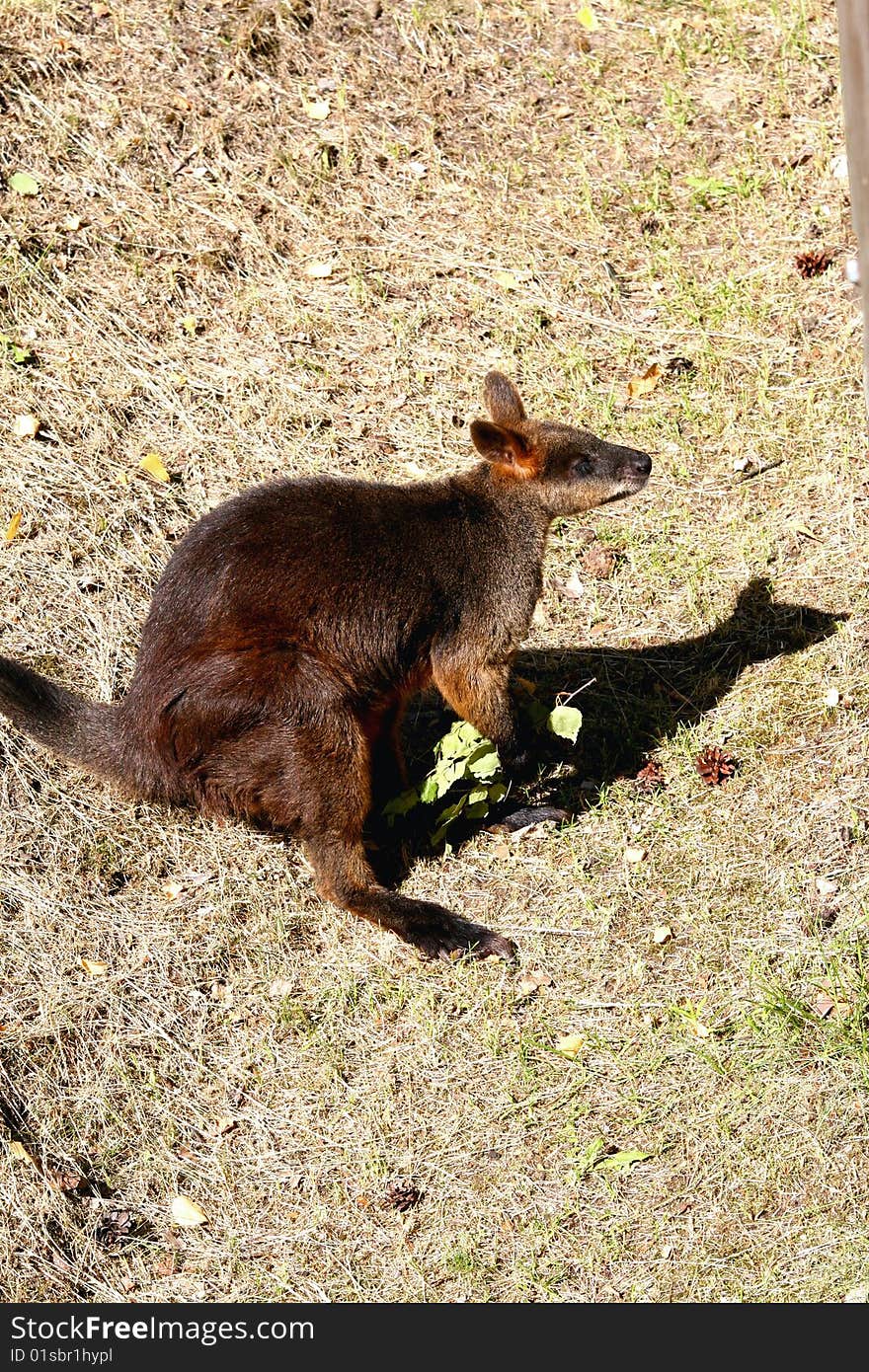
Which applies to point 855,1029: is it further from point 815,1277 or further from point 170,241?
point 170,241

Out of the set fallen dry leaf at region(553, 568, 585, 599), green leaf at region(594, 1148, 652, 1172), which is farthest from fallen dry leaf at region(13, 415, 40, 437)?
green leaf at region(594, 1148, 652, 1172)

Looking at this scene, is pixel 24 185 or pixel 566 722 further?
pixel 24 185

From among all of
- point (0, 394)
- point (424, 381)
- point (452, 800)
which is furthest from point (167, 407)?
point (452, 800)

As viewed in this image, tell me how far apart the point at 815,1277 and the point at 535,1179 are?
0.85 metres

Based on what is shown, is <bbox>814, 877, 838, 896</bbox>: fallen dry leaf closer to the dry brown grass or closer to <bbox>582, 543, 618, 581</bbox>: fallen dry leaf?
the dry brown grass

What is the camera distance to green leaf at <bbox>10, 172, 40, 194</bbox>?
24.2 ft

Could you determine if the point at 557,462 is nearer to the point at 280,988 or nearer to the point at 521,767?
the point at 521,767

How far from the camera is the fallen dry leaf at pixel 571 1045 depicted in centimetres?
481

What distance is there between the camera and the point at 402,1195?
452cm

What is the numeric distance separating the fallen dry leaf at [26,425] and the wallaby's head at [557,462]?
2203mm

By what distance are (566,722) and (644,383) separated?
2.18 metres

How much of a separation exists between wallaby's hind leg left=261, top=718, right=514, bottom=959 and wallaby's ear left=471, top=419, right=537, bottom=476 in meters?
1.12

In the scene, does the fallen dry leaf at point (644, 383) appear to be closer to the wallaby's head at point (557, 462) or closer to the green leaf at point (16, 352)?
the wallaby's head at point (557, 462)

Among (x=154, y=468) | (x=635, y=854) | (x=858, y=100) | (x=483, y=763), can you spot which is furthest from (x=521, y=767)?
(x=858, y=100)
